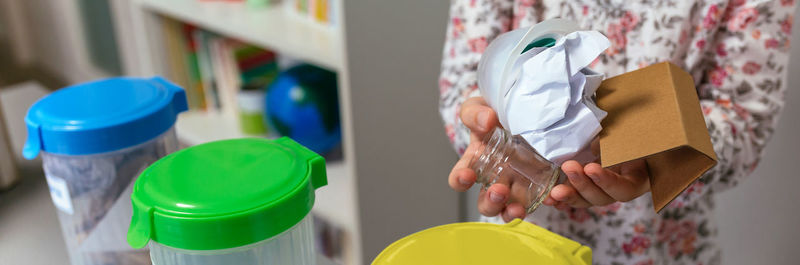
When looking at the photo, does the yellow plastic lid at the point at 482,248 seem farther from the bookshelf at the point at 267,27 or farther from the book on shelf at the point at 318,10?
the book on shelf at the point at 318,10

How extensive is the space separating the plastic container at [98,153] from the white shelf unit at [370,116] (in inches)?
22.2

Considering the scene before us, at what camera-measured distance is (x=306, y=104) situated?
1.38m

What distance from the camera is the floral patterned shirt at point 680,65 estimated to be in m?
0.72

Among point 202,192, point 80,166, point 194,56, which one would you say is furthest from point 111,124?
point 194,56

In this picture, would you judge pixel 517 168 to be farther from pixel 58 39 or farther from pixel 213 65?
pixel 58 39

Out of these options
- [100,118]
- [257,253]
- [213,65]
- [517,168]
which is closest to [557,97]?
[517,168]

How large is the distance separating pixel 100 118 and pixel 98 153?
29 millimetres

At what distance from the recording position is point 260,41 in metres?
1.32

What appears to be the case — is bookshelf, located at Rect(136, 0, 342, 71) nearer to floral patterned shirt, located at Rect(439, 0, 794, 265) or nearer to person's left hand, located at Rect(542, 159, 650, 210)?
floral patterned shirt, located at Rect(439, 0, 794, 265)

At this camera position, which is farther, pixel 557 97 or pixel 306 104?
pixel 306 104

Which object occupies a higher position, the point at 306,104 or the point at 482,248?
the point at 482,248

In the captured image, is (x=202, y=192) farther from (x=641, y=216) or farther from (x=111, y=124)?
(x=641, y=216)

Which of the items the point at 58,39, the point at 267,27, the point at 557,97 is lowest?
the point at 58,39

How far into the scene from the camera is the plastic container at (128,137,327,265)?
16.4 inches
